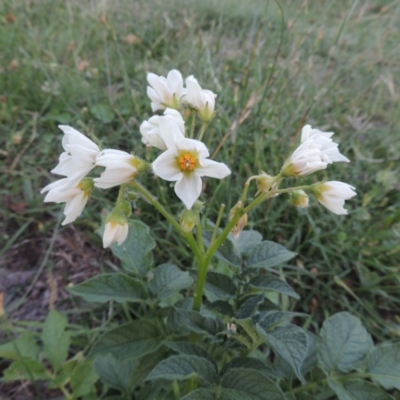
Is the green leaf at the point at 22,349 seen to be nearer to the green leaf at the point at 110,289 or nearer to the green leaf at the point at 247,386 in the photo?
the green leaf at the point at 110,289

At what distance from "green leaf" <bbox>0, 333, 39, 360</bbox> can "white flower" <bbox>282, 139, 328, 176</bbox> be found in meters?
1.00

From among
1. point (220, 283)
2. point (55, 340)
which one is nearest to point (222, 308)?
point (220, 283)

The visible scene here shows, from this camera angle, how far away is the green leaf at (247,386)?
1.00 metres

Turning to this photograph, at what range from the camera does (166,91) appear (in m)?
1.22

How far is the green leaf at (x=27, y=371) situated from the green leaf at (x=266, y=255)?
2.38 feet

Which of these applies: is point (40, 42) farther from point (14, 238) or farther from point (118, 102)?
point (14, 238)

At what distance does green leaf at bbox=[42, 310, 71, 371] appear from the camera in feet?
4.61

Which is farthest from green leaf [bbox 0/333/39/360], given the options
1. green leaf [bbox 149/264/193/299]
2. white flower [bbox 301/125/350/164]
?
white flower [bbox 301/125/350/164]

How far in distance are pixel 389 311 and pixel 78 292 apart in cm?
129

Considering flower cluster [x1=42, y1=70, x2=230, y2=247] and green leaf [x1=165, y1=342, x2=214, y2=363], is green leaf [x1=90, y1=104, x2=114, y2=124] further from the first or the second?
green leaf [x1=165, y1=342, x2=214, y2=363]

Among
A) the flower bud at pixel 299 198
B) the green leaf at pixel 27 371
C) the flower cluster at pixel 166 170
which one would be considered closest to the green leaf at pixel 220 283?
the flower cluster at pixel 166 170

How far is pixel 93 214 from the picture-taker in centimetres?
205

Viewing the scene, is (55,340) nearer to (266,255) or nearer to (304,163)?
(266,255)

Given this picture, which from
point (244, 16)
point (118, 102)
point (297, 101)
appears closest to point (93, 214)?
point (118, 102)
